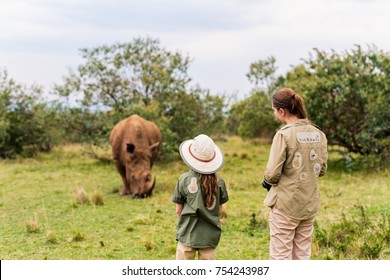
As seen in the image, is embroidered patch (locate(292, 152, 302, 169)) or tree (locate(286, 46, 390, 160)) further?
tree (locate(286, 46, 390, 160))

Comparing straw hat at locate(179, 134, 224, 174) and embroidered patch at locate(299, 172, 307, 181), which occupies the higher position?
straw hat at locate(179, 134, 224, 174)

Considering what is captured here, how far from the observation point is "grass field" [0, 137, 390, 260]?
758cm

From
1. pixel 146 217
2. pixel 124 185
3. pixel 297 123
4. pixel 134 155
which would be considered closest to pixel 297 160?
Answer: pixel 297 123

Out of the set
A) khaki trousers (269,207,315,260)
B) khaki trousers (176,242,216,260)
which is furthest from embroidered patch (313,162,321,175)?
khaki trousers (176,242,216,260)

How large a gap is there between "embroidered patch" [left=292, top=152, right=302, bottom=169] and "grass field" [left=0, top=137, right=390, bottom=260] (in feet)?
8.75

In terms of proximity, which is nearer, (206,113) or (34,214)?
(34,214)

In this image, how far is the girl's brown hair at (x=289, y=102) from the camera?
195 inches

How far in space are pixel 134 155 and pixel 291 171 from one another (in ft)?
26.3

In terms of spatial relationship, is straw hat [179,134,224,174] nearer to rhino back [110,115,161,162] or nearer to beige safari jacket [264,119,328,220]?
beige safari jacket [264,119,328,220]

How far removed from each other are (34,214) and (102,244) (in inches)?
126

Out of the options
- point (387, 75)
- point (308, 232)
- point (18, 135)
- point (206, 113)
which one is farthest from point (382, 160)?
point (18, 135)

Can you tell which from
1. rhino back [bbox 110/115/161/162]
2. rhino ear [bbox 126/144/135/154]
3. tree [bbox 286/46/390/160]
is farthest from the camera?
tree [bbox 286/46/390/160]

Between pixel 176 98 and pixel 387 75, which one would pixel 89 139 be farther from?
pixel 387 75
